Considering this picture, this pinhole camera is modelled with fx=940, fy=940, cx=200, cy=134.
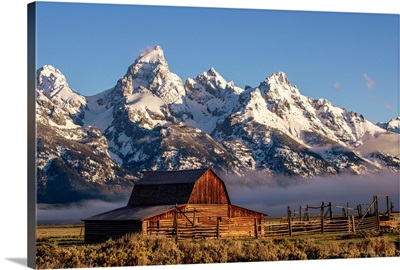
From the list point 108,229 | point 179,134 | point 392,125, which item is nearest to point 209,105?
point 179,134

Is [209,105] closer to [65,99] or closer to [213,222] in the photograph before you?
[65,99]

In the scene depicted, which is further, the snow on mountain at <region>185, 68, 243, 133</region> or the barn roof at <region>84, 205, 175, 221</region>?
the snow on mountain at <region>185, 68, 243, 133</region>

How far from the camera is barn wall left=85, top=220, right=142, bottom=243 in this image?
48500mm

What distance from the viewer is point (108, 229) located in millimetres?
49219

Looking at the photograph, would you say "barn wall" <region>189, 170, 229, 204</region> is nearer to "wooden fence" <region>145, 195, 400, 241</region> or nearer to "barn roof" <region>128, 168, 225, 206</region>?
"barn roof" <region>128, 168, 225, 206</region>

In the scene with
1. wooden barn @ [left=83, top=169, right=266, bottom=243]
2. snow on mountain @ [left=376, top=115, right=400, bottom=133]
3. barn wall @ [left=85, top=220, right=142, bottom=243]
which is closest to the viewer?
barn wall @ [left=85, top=220, right=142, bottom=243]

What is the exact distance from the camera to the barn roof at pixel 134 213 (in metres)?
49.2

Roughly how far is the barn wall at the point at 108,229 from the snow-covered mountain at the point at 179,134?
19003 mm

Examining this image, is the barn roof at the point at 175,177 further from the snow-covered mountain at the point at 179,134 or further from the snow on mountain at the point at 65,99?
the snow-covered mountain at the point at 179,134

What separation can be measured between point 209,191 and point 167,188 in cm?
261

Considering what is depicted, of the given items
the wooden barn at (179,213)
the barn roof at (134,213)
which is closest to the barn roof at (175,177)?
the wooden barn at (179,213)

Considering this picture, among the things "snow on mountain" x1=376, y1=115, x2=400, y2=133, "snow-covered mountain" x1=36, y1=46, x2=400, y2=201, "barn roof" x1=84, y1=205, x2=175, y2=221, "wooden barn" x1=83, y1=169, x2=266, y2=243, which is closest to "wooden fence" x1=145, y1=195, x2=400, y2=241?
"wooden barn" x1=83, y1=169, x2=266, y2=243

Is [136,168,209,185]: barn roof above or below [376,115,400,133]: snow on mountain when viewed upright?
below

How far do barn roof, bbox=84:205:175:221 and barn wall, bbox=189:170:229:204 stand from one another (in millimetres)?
1859
